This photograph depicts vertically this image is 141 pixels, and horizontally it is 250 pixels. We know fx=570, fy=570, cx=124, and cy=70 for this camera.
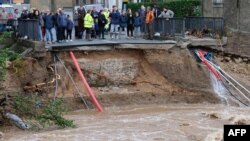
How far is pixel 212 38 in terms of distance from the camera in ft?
91.0

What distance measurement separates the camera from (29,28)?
986 inches

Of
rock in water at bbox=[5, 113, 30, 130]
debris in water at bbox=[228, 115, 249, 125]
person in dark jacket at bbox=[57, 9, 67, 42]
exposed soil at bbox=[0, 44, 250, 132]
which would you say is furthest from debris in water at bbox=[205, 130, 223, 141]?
person in dark jacket at bbox=[57, 9, 67, 42]

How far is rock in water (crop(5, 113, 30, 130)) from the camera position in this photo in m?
19.4

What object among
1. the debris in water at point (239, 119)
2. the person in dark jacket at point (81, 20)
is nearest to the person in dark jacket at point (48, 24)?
the person in dark jacket at point (81, 20)

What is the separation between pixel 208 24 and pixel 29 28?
9.09 metres

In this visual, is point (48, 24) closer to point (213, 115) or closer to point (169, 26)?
point (169, 26)

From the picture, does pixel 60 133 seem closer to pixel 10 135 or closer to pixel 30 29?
pixel 10 135

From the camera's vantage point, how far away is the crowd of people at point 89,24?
25.2 metres

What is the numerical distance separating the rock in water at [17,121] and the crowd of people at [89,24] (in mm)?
5214

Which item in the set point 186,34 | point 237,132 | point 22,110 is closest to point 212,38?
point 186,34

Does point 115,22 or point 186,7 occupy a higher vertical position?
point 186,7

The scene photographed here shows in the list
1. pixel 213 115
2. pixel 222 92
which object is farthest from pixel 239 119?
pixel 222 92

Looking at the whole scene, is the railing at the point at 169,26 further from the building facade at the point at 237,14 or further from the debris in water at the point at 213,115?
the debris in water at the point at 213,115

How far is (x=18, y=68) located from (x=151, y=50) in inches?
245
